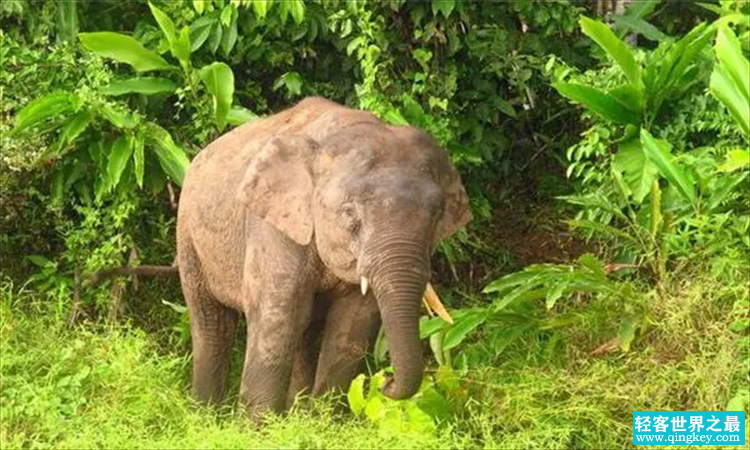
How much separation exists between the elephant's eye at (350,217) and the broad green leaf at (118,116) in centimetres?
196

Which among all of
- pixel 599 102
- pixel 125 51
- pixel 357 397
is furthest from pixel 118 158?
pixel 599 102

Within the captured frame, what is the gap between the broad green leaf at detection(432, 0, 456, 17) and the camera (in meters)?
8.32

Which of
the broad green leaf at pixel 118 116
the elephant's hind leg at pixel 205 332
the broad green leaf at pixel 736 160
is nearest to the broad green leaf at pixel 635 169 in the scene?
→ the broad green leaf at pixel 736 160

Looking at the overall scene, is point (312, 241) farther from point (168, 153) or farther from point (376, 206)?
point (168, 153)

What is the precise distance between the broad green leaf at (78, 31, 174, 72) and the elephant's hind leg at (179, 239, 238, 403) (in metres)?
1.16

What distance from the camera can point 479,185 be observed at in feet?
30.0

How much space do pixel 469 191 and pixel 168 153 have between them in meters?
1.85

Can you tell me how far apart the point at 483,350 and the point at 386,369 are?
76cm

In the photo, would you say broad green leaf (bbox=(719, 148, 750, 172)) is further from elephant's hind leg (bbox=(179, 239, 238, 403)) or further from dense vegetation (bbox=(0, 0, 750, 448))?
elephant's hind leg (bbox=(179, 239, 238, 403))

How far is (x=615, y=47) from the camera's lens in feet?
25.2

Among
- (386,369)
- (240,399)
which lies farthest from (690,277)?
(240,399)

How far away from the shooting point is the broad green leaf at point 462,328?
7.22 metres

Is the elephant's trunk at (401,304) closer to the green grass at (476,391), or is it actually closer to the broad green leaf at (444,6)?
the green grass at (476,391)

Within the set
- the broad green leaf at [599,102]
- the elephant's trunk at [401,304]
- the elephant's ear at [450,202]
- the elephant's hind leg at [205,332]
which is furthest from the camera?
the broad green leaf at [599,102]
